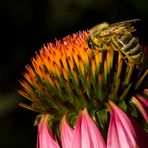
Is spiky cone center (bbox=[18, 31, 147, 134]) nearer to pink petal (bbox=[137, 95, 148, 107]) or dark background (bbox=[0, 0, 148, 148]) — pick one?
pink petal (bbox=[137, 95, 148, 107])

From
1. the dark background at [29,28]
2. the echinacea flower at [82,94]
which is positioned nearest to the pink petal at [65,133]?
the echinacea flower at [82,94]

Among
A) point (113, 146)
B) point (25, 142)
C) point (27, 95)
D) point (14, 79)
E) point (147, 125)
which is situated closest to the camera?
point (113, 146)

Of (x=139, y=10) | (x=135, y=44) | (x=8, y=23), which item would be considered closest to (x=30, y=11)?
(x=8, y=23)

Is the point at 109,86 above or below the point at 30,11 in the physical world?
below

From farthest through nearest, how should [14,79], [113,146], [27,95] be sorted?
[14,79] < [27,95] < [113,146]

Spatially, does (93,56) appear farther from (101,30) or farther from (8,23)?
(8,23)

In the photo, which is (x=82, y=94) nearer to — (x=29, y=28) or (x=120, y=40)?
(x=120, y=40)

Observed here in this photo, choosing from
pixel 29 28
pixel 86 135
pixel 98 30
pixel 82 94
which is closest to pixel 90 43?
pixel 98 30
